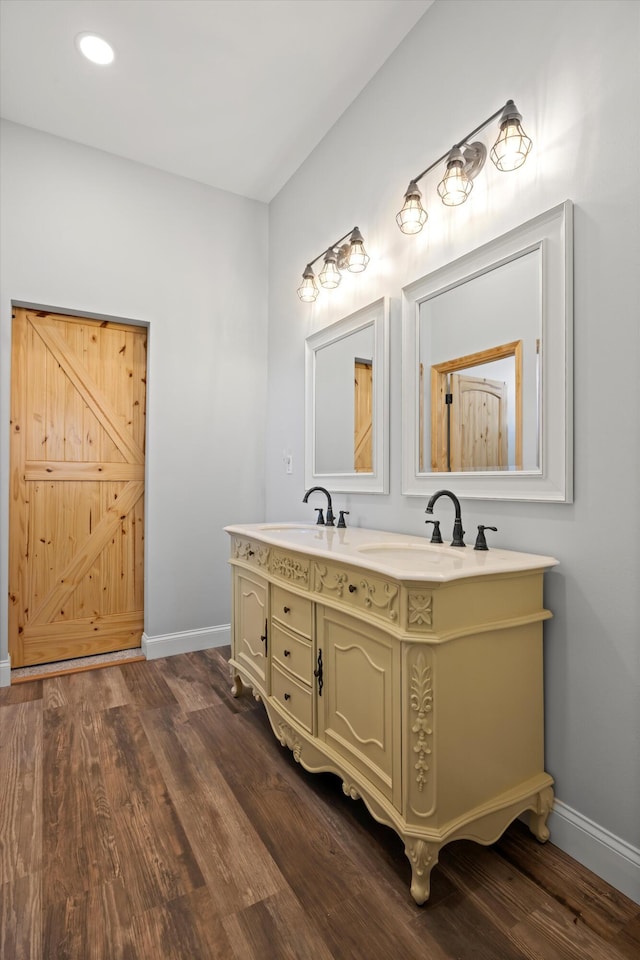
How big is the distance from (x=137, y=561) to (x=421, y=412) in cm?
205

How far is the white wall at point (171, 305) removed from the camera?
262cm

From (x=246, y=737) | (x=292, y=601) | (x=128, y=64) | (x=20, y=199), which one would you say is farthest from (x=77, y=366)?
(x=246, y=737)

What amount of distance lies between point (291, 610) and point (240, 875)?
775mm

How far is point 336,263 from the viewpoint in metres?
2.43

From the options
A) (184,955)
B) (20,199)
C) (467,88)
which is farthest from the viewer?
(20,199)

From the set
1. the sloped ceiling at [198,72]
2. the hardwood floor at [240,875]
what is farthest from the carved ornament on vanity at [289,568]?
the sloped ceiling at [198,72]

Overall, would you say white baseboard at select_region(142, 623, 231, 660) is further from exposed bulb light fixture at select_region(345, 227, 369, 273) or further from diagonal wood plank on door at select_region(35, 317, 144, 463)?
exposed bulb light fixture at select_region(345, 227, 369, 273)

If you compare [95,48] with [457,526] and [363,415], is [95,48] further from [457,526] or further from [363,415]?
[457,526]

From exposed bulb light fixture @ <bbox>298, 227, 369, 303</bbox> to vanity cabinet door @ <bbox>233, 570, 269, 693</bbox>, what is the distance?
4.90ft

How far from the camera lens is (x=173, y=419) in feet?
9.87

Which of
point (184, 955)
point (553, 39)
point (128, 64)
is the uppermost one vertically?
point (128, 64)

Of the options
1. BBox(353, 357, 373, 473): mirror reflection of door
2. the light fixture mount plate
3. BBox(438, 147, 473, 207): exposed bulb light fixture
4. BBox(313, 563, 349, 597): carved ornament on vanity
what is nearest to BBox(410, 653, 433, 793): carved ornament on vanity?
BBox(313, 563, 349, 597): carved ornament on vanity

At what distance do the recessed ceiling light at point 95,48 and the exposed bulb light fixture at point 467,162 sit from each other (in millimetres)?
1529

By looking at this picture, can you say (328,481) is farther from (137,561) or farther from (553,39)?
(553,39)
